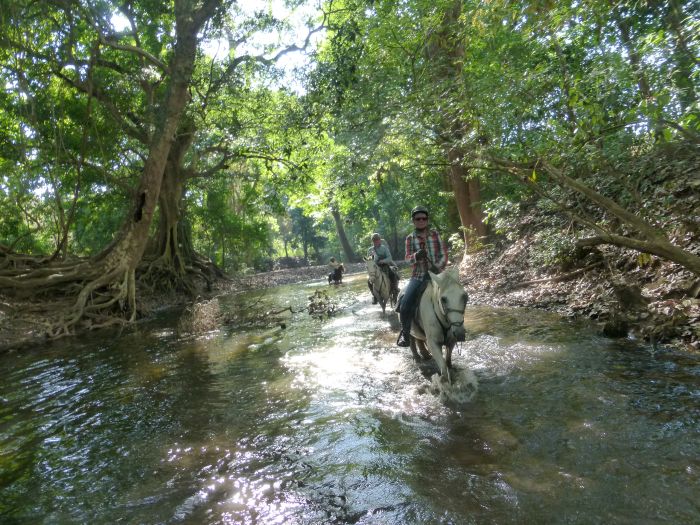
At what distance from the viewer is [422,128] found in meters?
8.99

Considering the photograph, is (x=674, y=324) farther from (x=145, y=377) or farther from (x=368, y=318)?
(x=145, y=377)

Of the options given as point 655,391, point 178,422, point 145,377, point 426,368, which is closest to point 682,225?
point 655,391

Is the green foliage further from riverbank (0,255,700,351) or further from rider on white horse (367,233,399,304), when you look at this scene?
rider on white horse (367,233,399,304)

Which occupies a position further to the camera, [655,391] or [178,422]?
[178,422]

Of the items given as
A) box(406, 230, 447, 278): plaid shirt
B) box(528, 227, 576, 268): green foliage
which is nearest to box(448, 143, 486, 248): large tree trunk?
box(528, 227, 576, 268): green foliage

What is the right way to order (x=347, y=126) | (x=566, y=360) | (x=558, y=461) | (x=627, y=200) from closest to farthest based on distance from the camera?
(x=558, y=461)
(x=566, y=360)
(x=627, y=200)
(x=347, y=126)

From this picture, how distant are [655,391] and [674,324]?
85.8 inches

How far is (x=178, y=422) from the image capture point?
18.6ft

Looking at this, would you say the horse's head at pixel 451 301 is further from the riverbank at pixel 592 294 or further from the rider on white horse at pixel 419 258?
the riverbank at pixel 592 294

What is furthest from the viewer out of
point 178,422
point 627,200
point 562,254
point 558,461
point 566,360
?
point 562,254

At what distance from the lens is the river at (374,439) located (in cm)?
342

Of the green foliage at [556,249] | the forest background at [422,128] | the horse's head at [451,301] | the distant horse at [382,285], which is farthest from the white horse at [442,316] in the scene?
the distant horse at [382,285]

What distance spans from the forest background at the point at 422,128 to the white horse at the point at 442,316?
286 centimetres

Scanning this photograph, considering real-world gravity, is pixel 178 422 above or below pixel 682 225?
below
